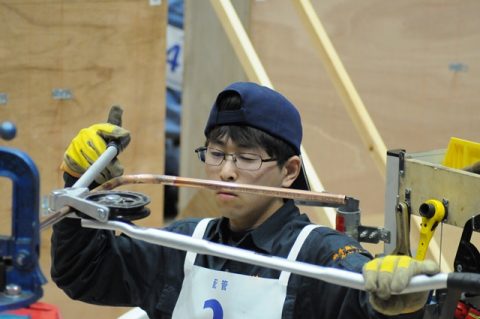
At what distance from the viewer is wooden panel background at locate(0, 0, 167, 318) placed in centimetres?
338

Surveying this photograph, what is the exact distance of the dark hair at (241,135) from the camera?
1958 mm

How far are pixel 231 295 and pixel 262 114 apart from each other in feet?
1.18

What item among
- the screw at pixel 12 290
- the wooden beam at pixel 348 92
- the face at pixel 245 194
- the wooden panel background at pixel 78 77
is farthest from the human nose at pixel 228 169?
the wooden panel background at pixel 78 77

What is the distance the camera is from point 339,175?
4.41 meters

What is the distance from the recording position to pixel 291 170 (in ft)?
6.73

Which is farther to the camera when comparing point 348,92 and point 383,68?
point 383,68

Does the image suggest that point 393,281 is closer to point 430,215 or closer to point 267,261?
point 267,261

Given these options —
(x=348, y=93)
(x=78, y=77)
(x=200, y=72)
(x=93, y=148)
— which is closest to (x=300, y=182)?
(x=93, y=148)

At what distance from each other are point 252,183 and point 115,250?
32 centimetres

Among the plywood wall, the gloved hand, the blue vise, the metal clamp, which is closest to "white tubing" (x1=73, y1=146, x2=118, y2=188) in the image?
the blue vise

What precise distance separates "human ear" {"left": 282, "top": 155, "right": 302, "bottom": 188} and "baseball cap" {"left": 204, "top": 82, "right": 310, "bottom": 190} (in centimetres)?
3

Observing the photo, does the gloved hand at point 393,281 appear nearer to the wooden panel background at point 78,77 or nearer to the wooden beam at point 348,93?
the wooden beam at point 348,93

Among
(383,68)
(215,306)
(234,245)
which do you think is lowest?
(215,306)

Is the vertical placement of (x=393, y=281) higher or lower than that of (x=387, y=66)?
lower
